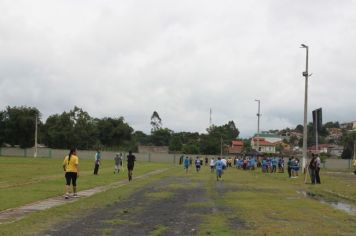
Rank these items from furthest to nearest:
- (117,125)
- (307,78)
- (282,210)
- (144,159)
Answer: (117,125) < (144,159) < (307,78) < (282,210)

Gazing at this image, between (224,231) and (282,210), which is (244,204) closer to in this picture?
(282,210)

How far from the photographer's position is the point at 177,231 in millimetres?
11703

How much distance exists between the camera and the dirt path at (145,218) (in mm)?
11625

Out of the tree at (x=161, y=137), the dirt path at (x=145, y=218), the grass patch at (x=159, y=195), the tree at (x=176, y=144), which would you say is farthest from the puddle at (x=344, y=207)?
the tree at (x=161, y=137)

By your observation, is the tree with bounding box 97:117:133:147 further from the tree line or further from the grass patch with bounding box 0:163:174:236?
the grass patch with bounding box 0:163:174:236

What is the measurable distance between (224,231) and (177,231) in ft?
3.17

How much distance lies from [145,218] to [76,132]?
108 meters

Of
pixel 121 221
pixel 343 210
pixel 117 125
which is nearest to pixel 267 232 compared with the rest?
pixel 121 221

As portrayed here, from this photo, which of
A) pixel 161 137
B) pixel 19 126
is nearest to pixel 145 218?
pixel 19 126

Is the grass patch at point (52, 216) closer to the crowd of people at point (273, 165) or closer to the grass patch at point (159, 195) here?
the grass patch at point (159, 195)

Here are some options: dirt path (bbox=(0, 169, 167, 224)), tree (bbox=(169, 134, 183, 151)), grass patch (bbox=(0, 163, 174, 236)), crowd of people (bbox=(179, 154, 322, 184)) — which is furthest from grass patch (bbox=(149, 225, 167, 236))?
tree (bbox=(169, 134, 183, 151))

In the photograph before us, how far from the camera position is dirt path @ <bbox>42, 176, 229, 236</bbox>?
11625mm

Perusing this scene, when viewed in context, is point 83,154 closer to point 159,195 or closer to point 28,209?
point 159,195

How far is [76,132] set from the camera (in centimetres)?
11950
